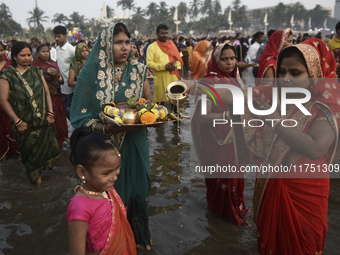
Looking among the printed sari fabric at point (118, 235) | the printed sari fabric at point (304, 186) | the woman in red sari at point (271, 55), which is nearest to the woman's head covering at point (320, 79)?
the printed sari fabric at point (304, 186)

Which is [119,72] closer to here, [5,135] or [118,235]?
[118,235]

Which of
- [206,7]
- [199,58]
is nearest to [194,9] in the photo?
[206,7]

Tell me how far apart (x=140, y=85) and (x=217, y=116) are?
3.10ft

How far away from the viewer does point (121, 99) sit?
2.74m

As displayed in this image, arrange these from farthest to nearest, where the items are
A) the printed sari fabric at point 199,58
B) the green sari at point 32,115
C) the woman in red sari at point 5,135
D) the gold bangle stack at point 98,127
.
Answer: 1. the printed sari fabric at point 199,58
2. the woman in red sari at point 5,135
3. the green sari at point 32,115
4. the gold bangle stack at point 98,127

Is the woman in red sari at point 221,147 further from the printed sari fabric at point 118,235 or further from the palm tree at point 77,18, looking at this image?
the palm tree at point 77,18

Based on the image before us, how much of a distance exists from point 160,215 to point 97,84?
71.0 inches

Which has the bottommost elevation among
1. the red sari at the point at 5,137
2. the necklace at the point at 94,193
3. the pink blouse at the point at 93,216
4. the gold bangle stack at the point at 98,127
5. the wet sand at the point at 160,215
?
the wet sand at the point at 160,215

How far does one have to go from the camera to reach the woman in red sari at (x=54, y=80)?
5336 millimetres

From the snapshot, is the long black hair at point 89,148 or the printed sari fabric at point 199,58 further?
the printed sari fabric at point 199,58

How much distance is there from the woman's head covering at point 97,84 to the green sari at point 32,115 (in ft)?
6.40

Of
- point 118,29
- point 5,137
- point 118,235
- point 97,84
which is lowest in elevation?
point 5,137

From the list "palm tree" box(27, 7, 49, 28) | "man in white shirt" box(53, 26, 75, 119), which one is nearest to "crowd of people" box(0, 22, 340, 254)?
"man in white shirt" box(53, 26, 75, 119)

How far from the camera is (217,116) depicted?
327 cm
